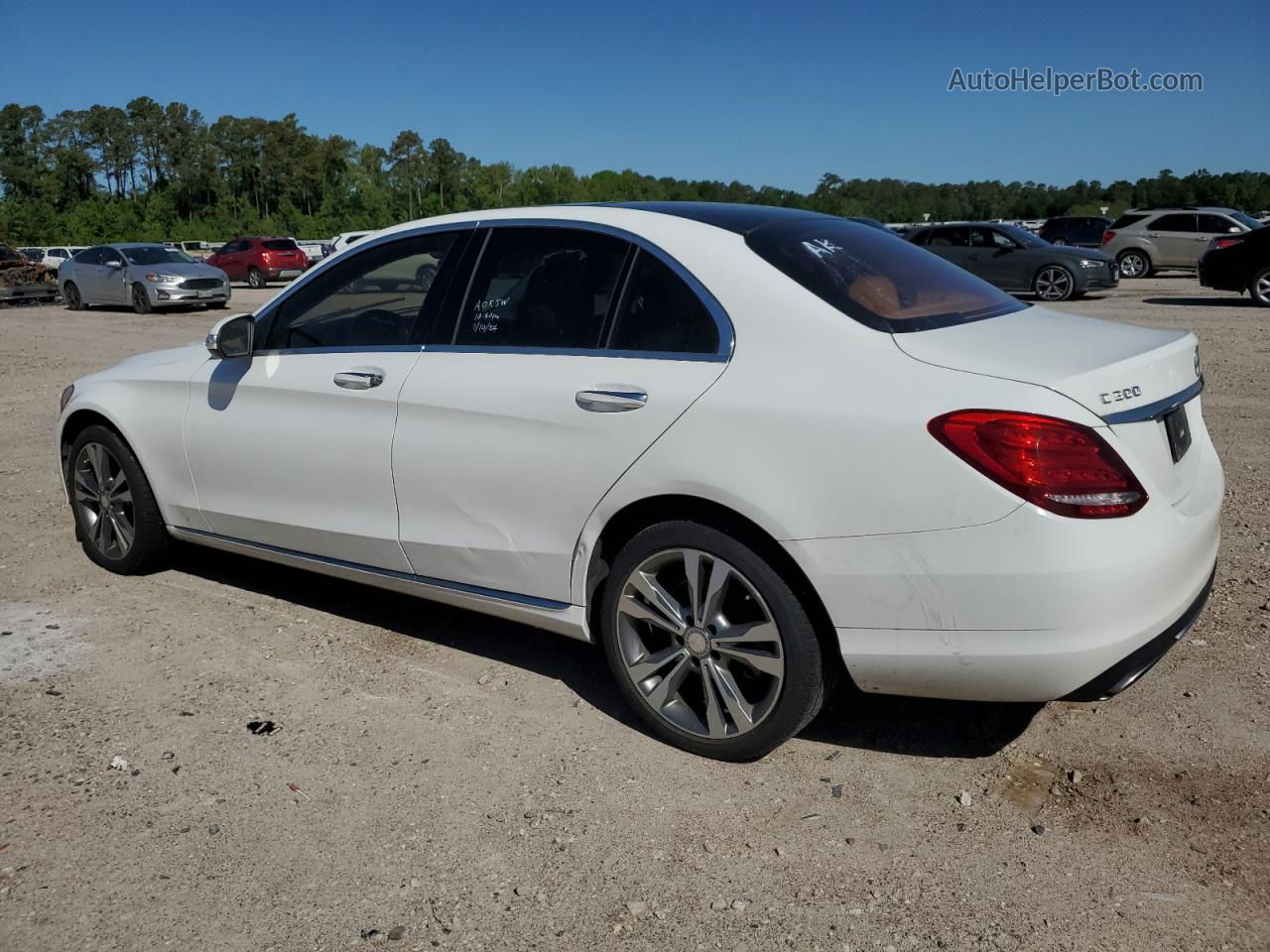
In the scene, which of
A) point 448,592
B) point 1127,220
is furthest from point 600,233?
point 1127,220

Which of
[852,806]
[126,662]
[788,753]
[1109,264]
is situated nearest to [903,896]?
[852,806]

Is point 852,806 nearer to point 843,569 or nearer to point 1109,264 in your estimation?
point 843,569

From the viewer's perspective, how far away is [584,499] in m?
3.57

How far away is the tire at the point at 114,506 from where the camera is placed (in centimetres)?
515

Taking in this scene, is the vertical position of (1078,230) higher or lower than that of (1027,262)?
higher

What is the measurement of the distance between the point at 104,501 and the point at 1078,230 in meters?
28.4

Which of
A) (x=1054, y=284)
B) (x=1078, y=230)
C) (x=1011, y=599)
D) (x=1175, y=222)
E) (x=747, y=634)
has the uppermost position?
(x=1175, y=222)

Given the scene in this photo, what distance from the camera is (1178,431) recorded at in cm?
329

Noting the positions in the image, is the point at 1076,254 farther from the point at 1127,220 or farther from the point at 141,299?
the point at 141,299

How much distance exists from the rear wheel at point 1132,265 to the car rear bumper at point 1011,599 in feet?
84.3

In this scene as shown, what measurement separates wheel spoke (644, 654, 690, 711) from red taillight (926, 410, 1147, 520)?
115cm

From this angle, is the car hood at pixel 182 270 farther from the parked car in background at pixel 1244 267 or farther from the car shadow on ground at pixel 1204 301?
the parked car in background at pixel 1244 267

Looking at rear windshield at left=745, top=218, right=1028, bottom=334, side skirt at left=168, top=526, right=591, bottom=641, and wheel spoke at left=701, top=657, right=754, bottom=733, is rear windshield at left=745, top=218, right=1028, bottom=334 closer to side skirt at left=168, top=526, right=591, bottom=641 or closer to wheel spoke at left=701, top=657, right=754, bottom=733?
A: wheel spoke at left=701, top=657, right=754, bottom=733

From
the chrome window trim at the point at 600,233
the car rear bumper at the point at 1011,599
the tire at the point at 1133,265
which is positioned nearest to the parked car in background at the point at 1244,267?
the tire at the point at 1133,265
